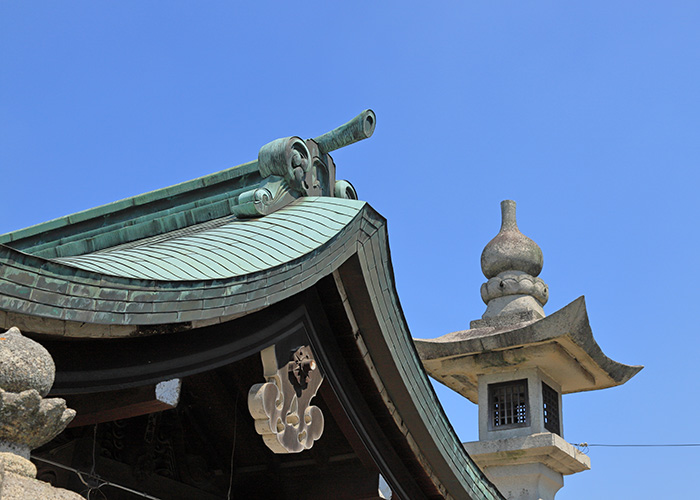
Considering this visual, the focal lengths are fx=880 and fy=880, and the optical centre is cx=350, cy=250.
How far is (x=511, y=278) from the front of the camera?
14633 millimetres

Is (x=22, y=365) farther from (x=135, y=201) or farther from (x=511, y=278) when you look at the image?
(x=511, y=278)

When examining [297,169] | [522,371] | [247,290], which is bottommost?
[247,290]

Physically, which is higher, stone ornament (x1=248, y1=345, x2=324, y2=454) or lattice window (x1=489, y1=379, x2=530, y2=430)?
lattice window (x1=489, y1=379, x2=530, y2=430)

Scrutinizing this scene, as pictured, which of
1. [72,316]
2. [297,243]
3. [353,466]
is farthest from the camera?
[353,466]

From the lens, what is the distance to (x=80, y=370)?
3914 mm

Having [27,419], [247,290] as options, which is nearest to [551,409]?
[247,290]

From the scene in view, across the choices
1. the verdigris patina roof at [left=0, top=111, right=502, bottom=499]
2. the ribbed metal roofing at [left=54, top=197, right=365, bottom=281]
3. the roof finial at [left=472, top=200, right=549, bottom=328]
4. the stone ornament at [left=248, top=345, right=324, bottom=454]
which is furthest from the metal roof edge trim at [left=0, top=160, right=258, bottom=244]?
the roof finial at [left=472, top=200, right=549, bottom=328]

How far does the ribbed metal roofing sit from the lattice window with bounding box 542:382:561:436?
328 inches

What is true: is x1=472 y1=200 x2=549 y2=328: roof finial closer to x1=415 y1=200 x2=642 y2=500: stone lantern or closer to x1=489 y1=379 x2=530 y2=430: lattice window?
x1=415 y1=200 x2=642 y2=500: stone lantern

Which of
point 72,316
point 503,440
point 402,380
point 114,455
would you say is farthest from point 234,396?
point 503,440

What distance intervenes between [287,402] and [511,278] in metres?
10.1

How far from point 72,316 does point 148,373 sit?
0.71 m

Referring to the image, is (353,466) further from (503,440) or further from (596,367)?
(596,367)

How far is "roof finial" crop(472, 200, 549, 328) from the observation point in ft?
46.7
